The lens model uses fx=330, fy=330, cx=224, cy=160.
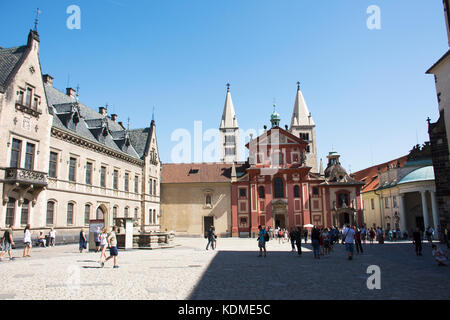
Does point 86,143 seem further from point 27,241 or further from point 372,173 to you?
point 372,173

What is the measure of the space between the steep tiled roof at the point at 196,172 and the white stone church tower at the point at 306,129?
23.6 meters

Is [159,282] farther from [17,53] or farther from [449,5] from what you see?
[17,53]

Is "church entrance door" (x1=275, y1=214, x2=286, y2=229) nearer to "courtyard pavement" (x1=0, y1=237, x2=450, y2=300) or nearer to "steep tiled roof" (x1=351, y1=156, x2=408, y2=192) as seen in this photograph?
"steep tiled roof" (x1=351, y1=156, x2=408, y2=192)

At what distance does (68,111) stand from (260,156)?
29066 millimetres

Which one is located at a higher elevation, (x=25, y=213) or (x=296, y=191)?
(x=296, y=191)

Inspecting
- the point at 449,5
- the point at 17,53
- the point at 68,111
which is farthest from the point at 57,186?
the point at 449,5

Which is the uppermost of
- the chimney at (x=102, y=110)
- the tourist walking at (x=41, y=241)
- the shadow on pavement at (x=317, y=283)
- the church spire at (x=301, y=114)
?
the church spire at (x=301, y=114)

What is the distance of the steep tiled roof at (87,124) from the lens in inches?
1231

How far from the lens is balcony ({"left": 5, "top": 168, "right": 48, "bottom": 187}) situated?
76.5 ft

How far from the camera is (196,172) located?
178 ft

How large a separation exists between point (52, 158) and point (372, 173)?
2274 inches

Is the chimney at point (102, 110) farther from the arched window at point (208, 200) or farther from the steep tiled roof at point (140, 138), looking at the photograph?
the arched window at point (208, 200)

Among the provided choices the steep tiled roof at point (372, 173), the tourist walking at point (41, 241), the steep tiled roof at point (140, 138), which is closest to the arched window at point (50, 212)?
the tourist walking at point (41, 241)

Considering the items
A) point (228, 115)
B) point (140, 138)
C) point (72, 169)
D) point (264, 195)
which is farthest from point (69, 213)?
point (228, 115)
